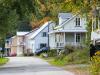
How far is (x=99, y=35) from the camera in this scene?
48.2 m

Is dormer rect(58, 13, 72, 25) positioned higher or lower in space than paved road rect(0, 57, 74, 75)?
higher

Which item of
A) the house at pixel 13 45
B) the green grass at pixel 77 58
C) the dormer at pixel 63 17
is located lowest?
the green grass at pixel 77 58

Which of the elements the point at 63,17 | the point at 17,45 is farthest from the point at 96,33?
the point at 17,45

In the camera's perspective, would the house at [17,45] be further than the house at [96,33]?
Yes

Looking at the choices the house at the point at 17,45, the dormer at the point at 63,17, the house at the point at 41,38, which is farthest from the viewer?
the house at the point at 17,45

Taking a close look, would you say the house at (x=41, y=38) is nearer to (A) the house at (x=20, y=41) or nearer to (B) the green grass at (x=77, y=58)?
(A) the house at (x=20, y=41)

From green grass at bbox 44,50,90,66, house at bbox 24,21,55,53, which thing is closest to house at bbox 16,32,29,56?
house at bbox 24,21,55,53

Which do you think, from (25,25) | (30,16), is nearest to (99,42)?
(30,16)

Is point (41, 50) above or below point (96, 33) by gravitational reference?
below

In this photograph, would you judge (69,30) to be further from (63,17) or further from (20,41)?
(20,41)

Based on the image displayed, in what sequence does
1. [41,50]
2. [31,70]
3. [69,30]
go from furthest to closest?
[41,50]
[69,30]
[31,70]

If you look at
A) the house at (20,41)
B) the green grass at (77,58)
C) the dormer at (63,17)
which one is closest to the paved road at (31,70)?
the green grass at (77,58)

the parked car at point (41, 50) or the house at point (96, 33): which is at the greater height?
the house at point (96, 33)

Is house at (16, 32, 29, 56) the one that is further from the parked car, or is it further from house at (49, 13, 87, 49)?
house at (49, 13, 87, 49)
